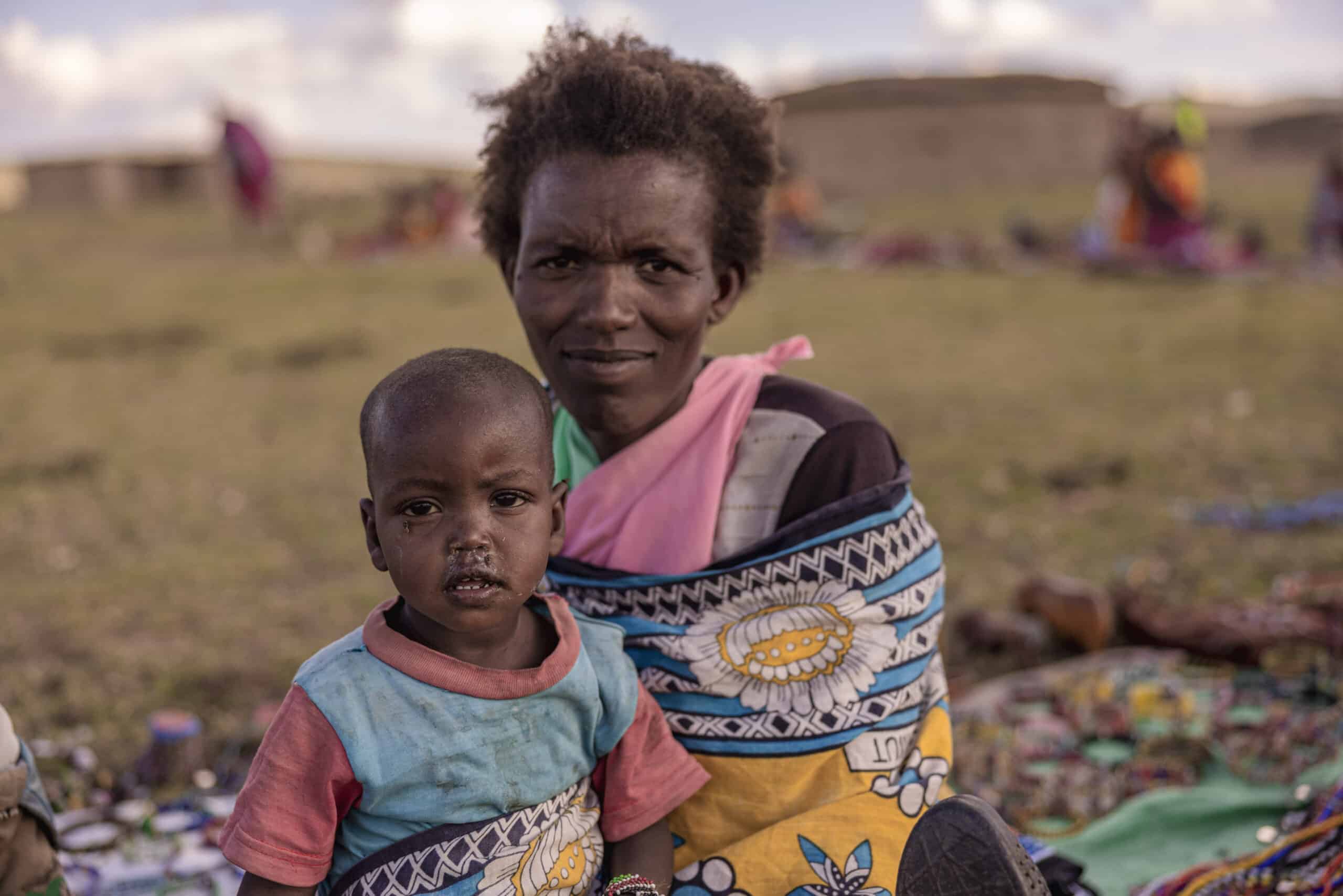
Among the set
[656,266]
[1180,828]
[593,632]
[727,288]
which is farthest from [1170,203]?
[593,632]

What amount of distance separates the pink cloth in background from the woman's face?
70 mm

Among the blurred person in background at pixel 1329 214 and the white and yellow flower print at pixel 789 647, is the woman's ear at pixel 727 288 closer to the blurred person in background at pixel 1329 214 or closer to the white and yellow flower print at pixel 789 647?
the white and yellow flower print at pixel 789 647

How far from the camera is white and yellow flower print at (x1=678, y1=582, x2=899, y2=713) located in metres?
2.12

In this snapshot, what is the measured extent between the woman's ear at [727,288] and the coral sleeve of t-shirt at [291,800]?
1.14 meters

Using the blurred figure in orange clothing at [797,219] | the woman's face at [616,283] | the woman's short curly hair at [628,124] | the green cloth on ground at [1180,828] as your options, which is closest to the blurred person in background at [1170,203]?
the blurred figure in orange clothing at [797,219]

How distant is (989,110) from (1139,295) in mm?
10996

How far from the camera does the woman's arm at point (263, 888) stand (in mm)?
1689

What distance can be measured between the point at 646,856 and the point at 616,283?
1.01m

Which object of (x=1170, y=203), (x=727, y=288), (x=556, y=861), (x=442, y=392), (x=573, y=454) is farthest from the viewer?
(x=1170, y=203)

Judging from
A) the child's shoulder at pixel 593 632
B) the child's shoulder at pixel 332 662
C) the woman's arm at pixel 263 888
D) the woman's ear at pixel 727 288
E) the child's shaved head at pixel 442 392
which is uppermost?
the woman's ear at pixel 727 288

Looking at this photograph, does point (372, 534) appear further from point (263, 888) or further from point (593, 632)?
point (263, 888)

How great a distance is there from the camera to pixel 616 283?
2213mm

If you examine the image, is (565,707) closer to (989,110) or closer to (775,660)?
(775,660)

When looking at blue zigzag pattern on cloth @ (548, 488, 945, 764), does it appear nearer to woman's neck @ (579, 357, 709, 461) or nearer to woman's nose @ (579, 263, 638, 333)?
woman's neck @ (579, 357, 709, 461)
